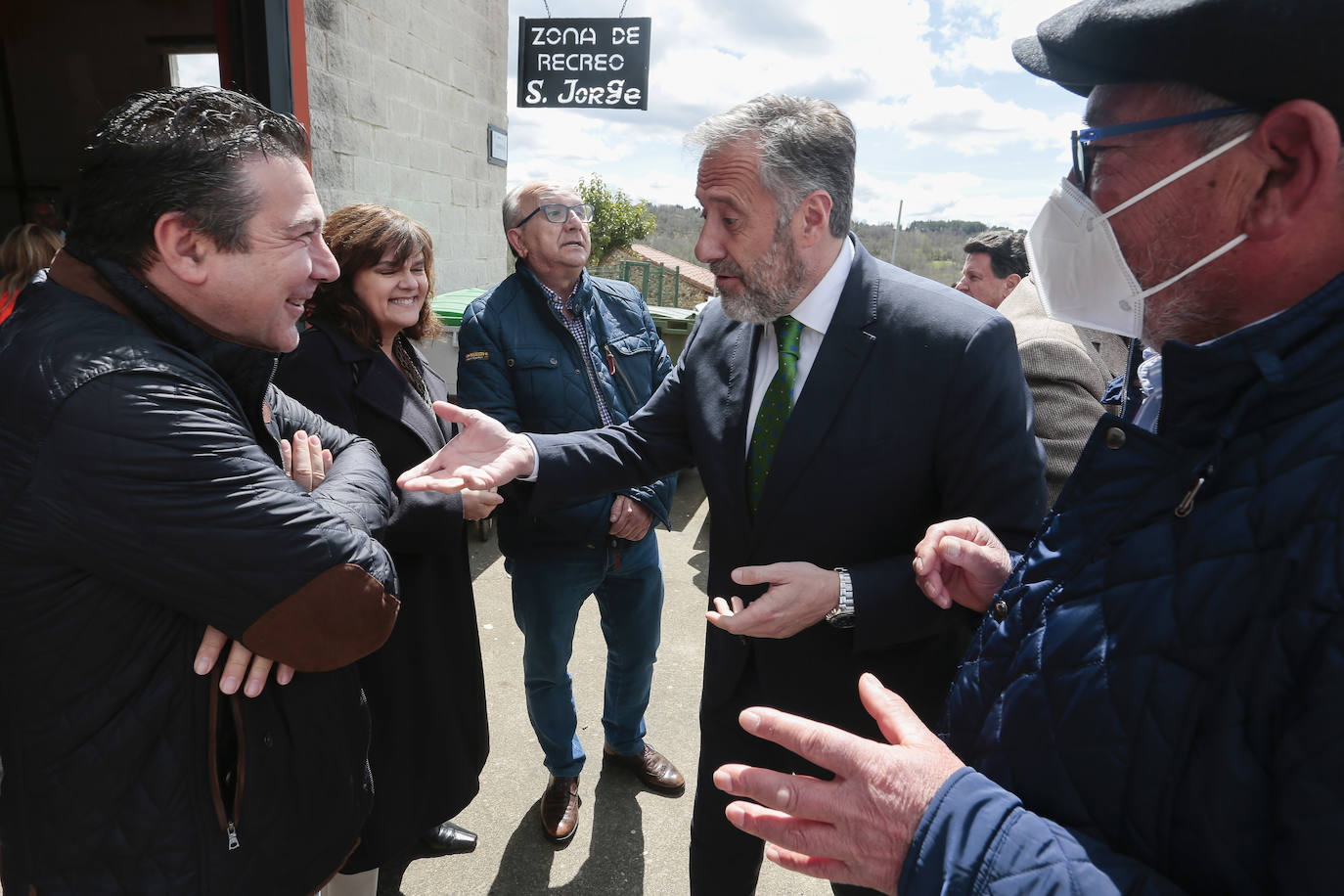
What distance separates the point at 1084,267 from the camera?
1.11m

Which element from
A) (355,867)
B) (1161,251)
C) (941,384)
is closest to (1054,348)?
(941,384)

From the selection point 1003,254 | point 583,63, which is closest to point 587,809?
point 1003,254

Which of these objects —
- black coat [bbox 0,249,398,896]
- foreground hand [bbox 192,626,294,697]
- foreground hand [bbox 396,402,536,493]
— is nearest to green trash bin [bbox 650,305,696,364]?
foreground hand [bbox 396,402,536,493]

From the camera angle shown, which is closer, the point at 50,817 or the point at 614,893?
the point at 50,817

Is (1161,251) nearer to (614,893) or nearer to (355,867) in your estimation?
(355,867)

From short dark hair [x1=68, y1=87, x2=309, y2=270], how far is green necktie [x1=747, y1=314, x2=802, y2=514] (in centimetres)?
116

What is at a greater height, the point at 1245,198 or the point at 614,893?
the point at 1245,198

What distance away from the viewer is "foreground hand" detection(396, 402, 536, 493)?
1.88 metres

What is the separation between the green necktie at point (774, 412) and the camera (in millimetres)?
1837

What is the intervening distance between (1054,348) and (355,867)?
2.39 metres

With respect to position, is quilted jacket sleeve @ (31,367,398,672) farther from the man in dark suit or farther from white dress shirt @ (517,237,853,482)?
white dress shirt @ (517,237,853,482)

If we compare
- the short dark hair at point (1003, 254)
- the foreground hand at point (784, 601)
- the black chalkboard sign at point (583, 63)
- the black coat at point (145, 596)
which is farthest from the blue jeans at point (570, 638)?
the black chalkboard sign at point (583, 63)

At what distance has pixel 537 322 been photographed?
2916 millimetres

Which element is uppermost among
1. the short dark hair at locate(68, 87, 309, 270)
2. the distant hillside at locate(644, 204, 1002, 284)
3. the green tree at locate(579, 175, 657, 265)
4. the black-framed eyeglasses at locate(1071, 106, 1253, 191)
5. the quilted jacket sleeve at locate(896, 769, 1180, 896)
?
the black-framed eyeglasses at locate(1071, 106, 1253, 191)
